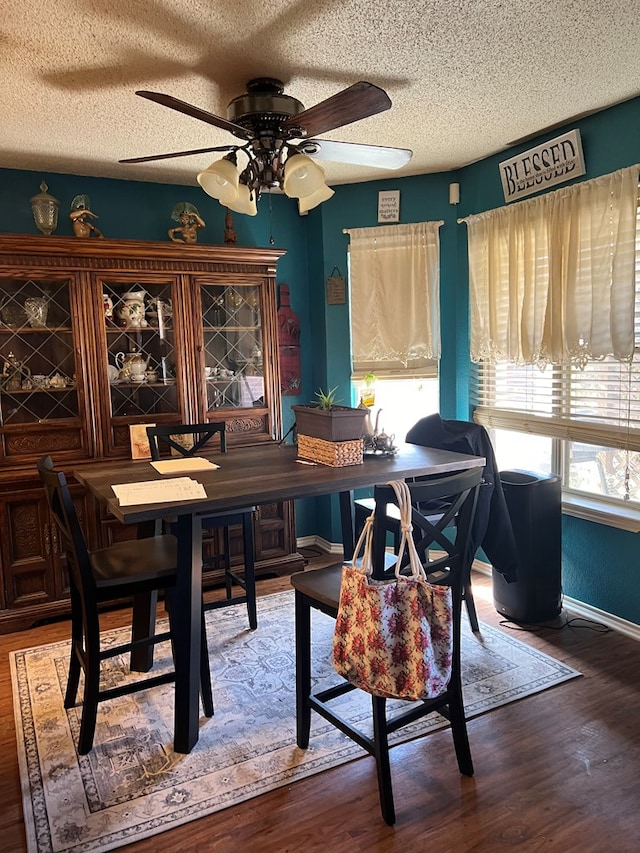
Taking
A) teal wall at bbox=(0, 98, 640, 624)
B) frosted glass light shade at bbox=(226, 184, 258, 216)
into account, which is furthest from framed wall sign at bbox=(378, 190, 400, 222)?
frosted glass light shade at bbox=(226, 184, 258, 216)

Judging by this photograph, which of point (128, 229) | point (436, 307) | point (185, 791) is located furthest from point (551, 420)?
point (128, 229)

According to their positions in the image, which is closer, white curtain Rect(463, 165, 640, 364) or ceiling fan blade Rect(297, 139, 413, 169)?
ceiling fan blade Rect(297, 139, 413, 169)

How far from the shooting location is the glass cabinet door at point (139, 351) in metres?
3.48

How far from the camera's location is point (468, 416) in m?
3.94

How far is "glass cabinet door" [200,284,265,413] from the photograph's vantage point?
3.73 metres

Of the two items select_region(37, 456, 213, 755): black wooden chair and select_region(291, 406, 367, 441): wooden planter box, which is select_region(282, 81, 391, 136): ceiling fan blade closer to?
select_region(291, 406, 367, 441): wooden planter box

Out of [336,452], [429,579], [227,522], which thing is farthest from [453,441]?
[429,579]

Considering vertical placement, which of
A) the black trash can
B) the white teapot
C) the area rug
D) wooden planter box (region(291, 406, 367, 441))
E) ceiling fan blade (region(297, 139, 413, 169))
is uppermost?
ceiling fan blade (region(297, 139, 413, 169))

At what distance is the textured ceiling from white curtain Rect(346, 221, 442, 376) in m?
0.81

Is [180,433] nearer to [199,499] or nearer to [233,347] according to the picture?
[233,347]

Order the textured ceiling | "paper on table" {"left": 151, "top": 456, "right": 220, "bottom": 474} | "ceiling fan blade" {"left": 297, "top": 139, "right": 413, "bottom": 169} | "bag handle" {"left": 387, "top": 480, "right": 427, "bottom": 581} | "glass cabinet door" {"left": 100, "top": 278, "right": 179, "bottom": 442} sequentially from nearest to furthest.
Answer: "bag handle" {"left": 387, "top": 480, "right": 427, "bottom": 581} → the textured ceiling → "ceiling fan blade" {"left": 297, "top": 139, "right": 413, "bottom": 169} → "paper on table" {"left": 151, "top": 456, "right": 220, "bottom": 474} → "glass cabinet door" {"left": 100, "top": 278, "right": 179, "bottom": 442}

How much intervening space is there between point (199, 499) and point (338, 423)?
677 mm

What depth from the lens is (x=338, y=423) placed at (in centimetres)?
242

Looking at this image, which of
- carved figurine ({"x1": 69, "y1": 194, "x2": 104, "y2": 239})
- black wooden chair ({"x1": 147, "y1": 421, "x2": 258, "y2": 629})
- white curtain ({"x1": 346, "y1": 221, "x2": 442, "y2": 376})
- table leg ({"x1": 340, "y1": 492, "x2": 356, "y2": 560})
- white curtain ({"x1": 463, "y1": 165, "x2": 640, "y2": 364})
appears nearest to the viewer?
white curtain ({"x1": 463, "y1": 165, "x2": 640, "y2": 364})
